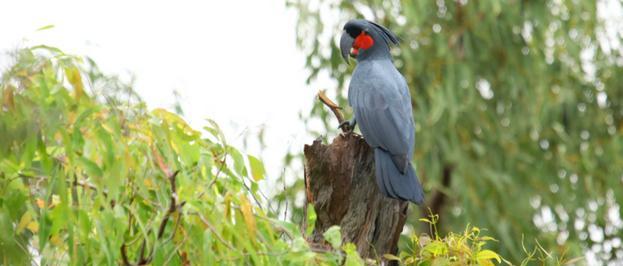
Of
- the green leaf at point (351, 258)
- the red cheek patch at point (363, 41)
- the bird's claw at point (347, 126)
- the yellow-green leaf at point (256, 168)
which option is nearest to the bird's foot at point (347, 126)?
the bird's claw at point (347, 126)

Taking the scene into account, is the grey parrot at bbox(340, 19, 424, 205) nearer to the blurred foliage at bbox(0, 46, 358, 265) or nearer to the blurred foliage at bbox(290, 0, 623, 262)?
the blurred foliage at bbox(0, 46, 358, 265)

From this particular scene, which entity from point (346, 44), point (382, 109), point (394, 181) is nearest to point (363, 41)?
point (346, 44)

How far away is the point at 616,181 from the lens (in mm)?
6742

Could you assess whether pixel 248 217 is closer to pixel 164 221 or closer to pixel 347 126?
pixel 164 221

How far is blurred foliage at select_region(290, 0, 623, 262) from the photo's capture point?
6.57 m

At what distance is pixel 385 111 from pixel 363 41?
455 millimetres

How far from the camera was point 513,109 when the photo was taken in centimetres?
681

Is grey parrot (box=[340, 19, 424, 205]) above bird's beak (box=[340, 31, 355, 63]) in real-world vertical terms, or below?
below

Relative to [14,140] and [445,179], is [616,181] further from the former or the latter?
[14,140]

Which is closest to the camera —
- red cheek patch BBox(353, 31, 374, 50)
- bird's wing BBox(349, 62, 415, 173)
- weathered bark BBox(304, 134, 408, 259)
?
weathered bark BBox(304, 134, 408, 259)

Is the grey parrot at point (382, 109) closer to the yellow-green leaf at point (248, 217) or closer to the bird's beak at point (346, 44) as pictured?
the bird's beak at point (346, 44)

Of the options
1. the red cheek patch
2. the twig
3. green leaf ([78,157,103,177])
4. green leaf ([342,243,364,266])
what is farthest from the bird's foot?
green leaf ([78,157,103,177])

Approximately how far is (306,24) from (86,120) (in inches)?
156

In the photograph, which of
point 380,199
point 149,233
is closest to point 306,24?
point 380,199
